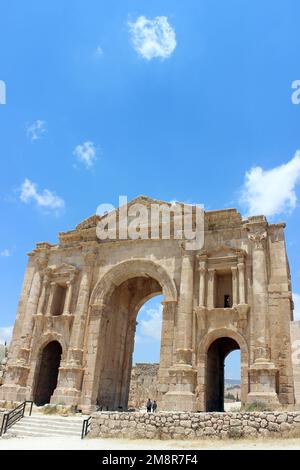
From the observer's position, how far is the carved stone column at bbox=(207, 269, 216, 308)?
58.4 ft

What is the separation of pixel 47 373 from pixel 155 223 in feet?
32.7

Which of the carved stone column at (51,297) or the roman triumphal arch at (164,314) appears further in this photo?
the carved stone column at (51,297)

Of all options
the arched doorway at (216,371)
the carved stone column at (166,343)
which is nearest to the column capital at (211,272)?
the carved stone column at (166,343)

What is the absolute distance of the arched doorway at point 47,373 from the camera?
20656 mm

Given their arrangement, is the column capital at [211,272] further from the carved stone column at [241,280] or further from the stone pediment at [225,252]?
the carved stone column at [241,280]

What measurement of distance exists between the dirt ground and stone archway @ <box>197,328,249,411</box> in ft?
13.6

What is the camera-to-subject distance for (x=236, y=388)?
51.4 metres

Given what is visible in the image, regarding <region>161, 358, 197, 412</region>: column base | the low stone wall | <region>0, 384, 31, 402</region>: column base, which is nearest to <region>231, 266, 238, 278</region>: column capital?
<region>161, 358, 197, 412</region>: column base

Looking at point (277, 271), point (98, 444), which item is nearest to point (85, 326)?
point (98, 444)

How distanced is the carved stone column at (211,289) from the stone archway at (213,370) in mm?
1241

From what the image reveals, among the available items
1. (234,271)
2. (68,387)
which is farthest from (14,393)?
(234,271)

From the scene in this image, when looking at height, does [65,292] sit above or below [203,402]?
above

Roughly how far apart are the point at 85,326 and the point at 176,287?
5057 millimetres
